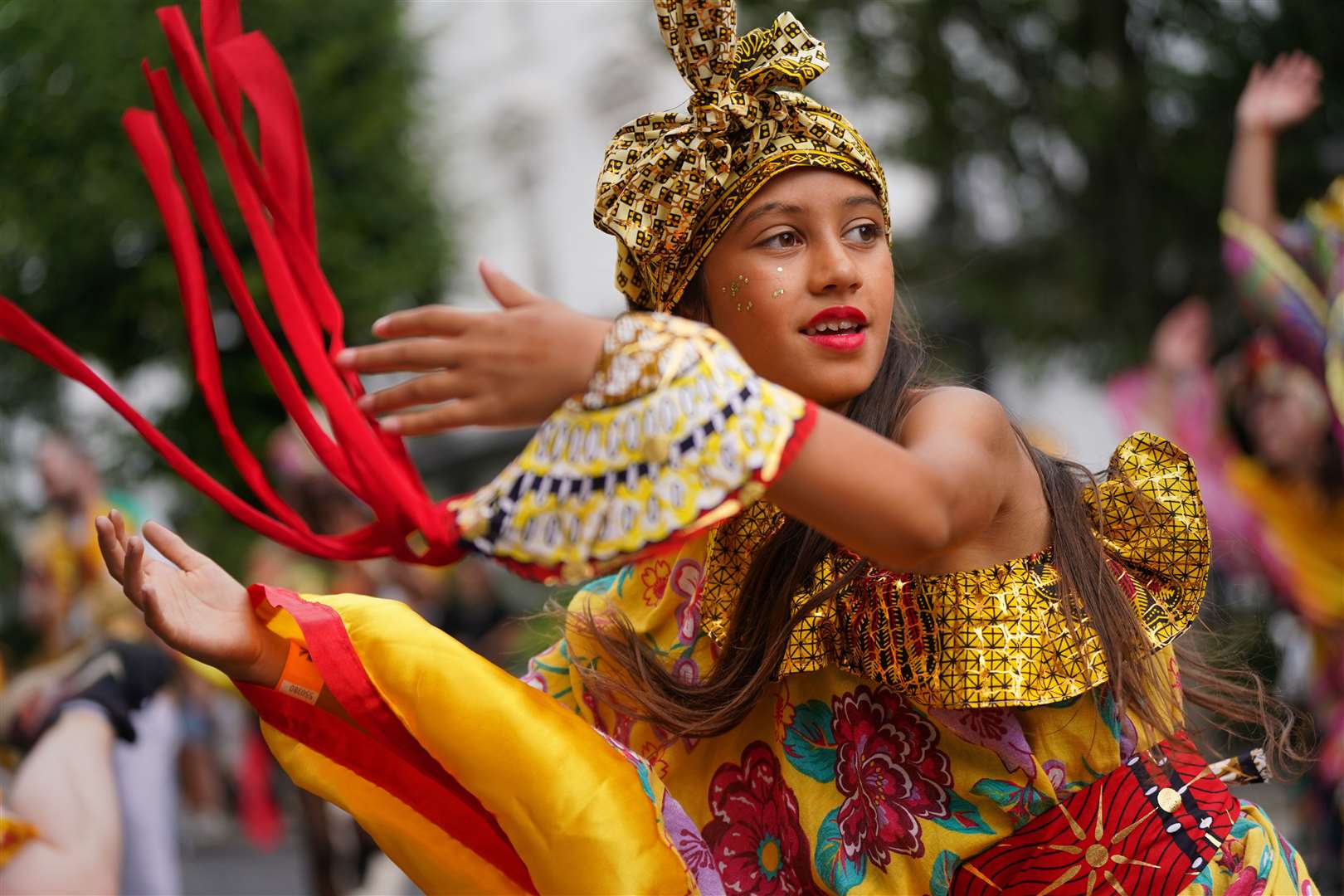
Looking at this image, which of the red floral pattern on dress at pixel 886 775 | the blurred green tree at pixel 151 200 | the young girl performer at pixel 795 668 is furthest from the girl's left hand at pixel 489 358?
the blurred green tree at pixel 151 200

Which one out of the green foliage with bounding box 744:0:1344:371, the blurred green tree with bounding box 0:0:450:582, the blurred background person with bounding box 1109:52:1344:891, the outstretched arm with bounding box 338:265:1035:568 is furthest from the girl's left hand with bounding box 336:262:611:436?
the blurred green tree with bounding box 0:0:450:582

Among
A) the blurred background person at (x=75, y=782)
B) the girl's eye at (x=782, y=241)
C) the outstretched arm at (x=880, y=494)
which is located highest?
the girl's eye at (x=782, y=241)

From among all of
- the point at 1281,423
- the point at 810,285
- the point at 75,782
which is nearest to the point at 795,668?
the point at 810,285

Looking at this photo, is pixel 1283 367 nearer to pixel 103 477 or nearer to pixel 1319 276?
pixel 1319 276

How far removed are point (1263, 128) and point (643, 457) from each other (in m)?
4.22

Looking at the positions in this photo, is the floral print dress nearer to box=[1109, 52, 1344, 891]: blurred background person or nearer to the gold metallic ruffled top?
the gold metallic ruffled top

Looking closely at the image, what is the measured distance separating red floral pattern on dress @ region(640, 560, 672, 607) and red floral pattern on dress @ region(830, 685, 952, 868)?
39 cm

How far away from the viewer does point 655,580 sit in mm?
2438

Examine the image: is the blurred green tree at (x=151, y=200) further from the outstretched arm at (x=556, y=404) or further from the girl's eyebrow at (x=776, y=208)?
the outstretched arm at (x=556, y=404)

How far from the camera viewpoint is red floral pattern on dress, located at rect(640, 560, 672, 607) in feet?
7.92

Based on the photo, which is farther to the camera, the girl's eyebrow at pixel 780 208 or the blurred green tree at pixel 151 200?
the blurred green tree at pixel 151 200

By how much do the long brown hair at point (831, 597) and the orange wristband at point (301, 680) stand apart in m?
0.41

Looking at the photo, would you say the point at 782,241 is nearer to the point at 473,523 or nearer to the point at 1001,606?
the point at 1001,606

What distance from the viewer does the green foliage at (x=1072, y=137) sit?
10.5m
